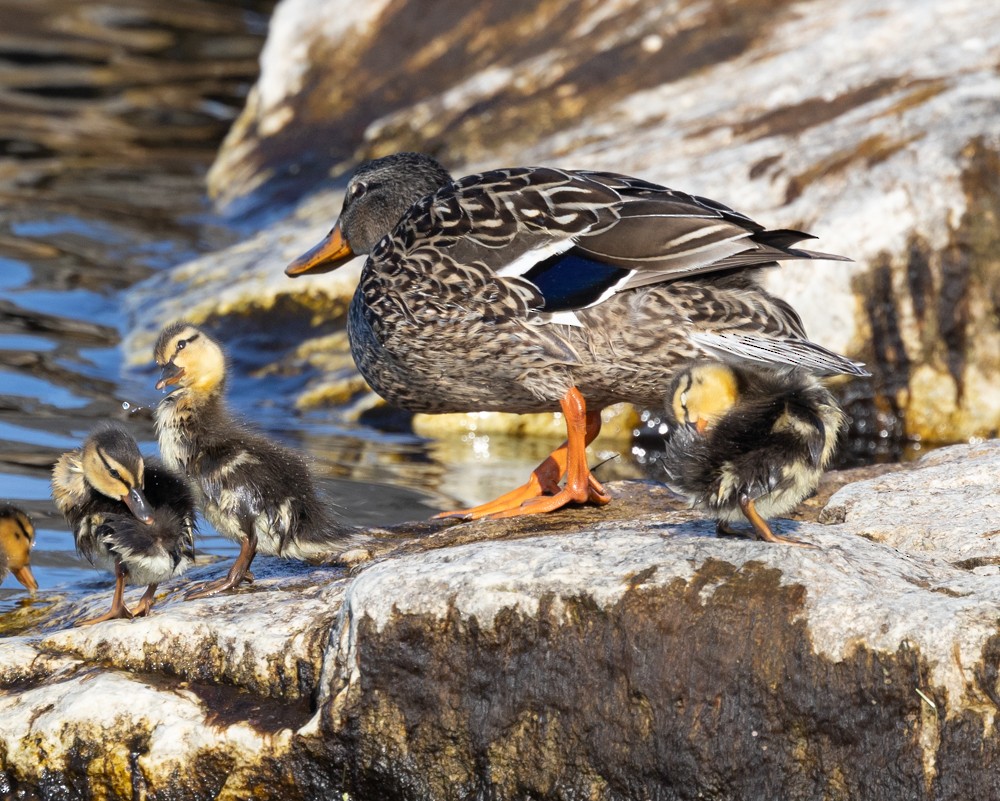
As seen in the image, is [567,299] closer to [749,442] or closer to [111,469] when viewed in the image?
[749,442]

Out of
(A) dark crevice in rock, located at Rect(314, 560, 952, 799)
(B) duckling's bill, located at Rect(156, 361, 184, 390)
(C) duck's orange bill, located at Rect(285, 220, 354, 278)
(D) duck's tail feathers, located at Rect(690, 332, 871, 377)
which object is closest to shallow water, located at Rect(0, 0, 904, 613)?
(B) duckling's bill, located at Rect(156, 361, 184, 390)

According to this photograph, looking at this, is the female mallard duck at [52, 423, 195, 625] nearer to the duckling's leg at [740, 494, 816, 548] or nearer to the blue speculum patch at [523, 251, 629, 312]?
the blue speculum patch at [523, 251, 629, 312]

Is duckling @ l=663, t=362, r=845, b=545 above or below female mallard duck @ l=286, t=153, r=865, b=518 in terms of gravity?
below

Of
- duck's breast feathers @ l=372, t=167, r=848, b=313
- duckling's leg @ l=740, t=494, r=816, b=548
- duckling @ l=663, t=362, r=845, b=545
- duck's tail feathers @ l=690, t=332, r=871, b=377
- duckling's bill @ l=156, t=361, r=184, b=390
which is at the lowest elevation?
duckling's leg @ l=740, t=494, r=816, b=548

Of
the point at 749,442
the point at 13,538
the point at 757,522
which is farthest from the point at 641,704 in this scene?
the point at 13,538

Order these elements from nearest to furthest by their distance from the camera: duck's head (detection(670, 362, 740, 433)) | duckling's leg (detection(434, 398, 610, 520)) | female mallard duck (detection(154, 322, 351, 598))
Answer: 1. duck's head (detection(670, 362, 740, 433))
2. female mallard duck (detection(154, 322, 351, 598))
3. duckling's leg (detection(434, 398, 610, 520))

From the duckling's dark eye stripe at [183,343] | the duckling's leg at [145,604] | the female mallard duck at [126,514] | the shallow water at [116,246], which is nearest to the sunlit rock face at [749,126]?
the shallow water at [116,246]

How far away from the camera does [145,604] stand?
480 centimetres

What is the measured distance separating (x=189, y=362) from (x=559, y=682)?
214 centimetres

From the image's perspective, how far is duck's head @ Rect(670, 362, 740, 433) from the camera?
472 cm

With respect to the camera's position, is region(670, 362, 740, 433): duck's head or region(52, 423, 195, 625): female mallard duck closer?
region(670, 362, 740, 433): duck's head

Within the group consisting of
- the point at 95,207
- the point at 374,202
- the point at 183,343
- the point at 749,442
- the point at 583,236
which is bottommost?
the point at 749,442

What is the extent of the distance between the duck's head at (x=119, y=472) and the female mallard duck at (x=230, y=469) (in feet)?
1.01

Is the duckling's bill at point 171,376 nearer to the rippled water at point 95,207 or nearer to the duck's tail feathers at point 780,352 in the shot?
the rippled water at point 95,207
